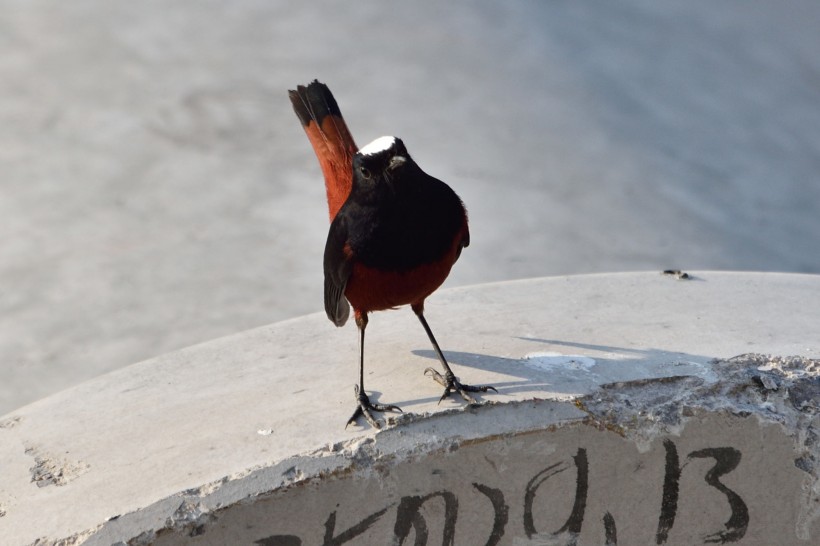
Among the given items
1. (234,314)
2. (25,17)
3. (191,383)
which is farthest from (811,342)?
(25,17)

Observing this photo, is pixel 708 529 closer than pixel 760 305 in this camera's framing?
Yes

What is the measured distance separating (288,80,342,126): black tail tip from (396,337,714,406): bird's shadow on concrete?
54 centimetres

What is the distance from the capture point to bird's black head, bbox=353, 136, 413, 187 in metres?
1.81

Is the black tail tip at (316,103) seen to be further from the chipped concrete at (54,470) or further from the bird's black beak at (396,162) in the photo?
the chipped concrete at (54,470)

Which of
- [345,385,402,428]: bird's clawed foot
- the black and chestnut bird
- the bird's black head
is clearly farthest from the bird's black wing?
[345,385,402,428]: bird's clawed foot

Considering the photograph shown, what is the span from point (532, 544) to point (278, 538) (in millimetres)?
487

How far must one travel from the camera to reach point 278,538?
1692 millimetres

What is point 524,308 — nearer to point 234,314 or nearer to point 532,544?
point 532,544

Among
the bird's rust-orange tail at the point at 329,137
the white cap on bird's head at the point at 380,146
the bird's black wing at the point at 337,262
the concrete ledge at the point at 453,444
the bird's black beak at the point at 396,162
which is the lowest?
the concrete ledge at the point at 453,444

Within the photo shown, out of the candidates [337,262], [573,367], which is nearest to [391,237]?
[337,262]

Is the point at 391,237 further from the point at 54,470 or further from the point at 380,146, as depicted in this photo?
the point at 54,470

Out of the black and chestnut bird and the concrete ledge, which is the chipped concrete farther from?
the black and chestnut bird

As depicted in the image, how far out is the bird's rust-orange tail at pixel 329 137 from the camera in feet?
6.93

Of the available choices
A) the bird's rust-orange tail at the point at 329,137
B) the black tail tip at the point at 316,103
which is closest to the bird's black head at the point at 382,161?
the bird's rust-orange tail at the point at 329,137
